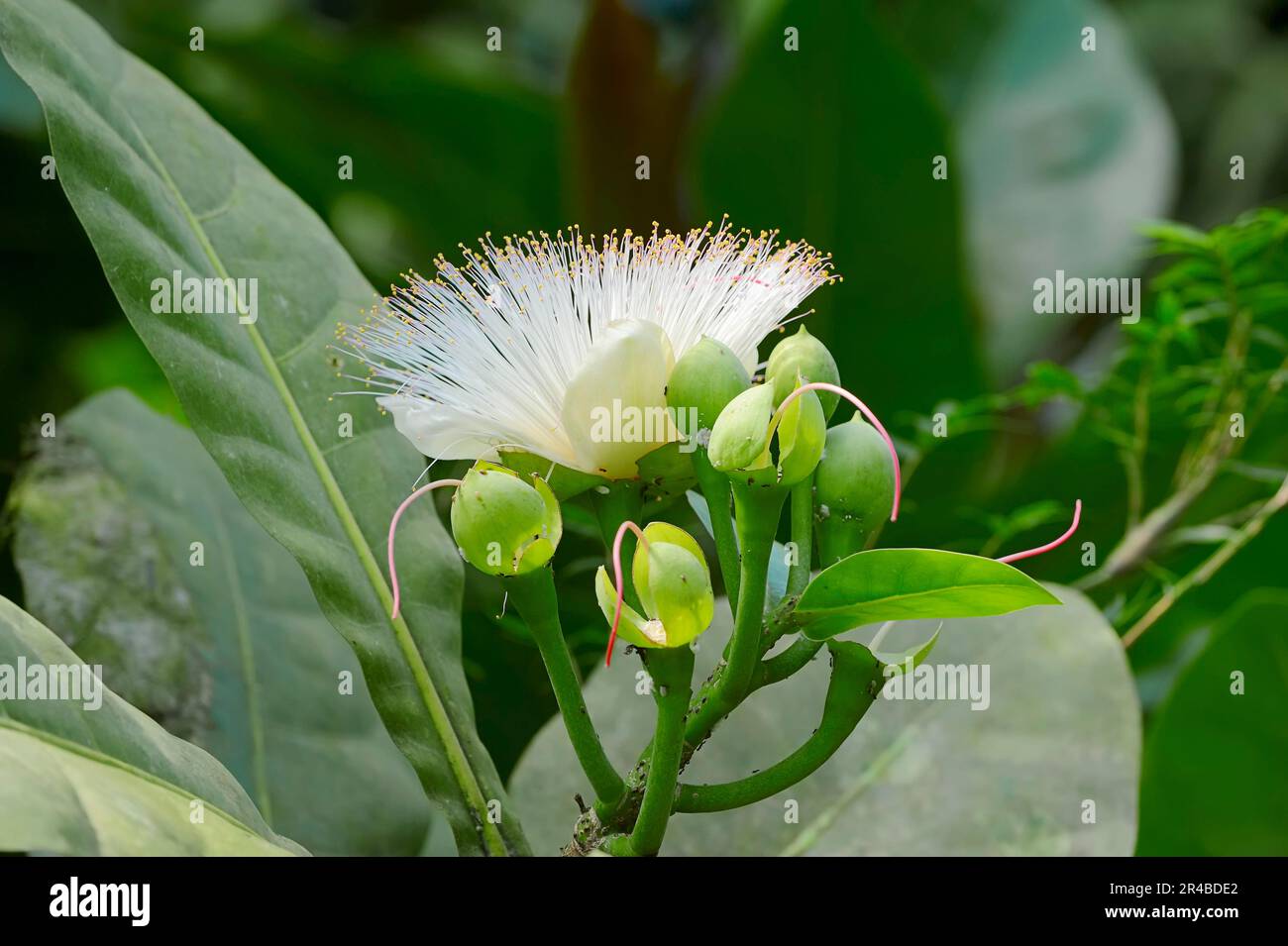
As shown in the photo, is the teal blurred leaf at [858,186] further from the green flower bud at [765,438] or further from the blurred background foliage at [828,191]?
the green flower bud at [765,438]

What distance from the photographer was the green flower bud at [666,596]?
429mm

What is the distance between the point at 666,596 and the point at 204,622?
0.43 m

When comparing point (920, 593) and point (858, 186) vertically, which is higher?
point (858, 186)

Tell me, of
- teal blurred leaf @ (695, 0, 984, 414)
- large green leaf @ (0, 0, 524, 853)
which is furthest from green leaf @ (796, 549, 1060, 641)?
teal blurred leaf @ (695, 0, 984, 414)

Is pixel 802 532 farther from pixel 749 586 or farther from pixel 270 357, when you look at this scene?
pixel 270 357

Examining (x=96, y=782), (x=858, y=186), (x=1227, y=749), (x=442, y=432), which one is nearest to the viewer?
(x=96, y=782)

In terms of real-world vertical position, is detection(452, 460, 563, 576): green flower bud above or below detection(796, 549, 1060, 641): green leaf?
above

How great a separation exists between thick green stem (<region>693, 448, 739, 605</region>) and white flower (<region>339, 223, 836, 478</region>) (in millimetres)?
37

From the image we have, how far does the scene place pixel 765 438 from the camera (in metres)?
0.44

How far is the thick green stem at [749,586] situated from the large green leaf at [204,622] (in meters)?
0.37

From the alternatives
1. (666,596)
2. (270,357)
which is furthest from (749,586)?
(270,357)

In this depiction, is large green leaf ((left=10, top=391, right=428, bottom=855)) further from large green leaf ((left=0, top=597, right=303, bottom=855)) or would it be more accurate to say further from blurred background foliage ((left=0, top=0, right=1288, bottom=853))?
large green leaf ((left=0, top=597, right=303, bottom=855))

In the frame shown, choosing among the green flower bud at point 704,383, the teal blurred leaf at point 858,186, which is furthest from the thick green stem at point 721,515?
the teal blurred leaf at point 858,186

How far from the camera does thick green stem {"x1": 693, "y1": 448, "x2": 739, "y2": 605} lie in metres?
0.48
